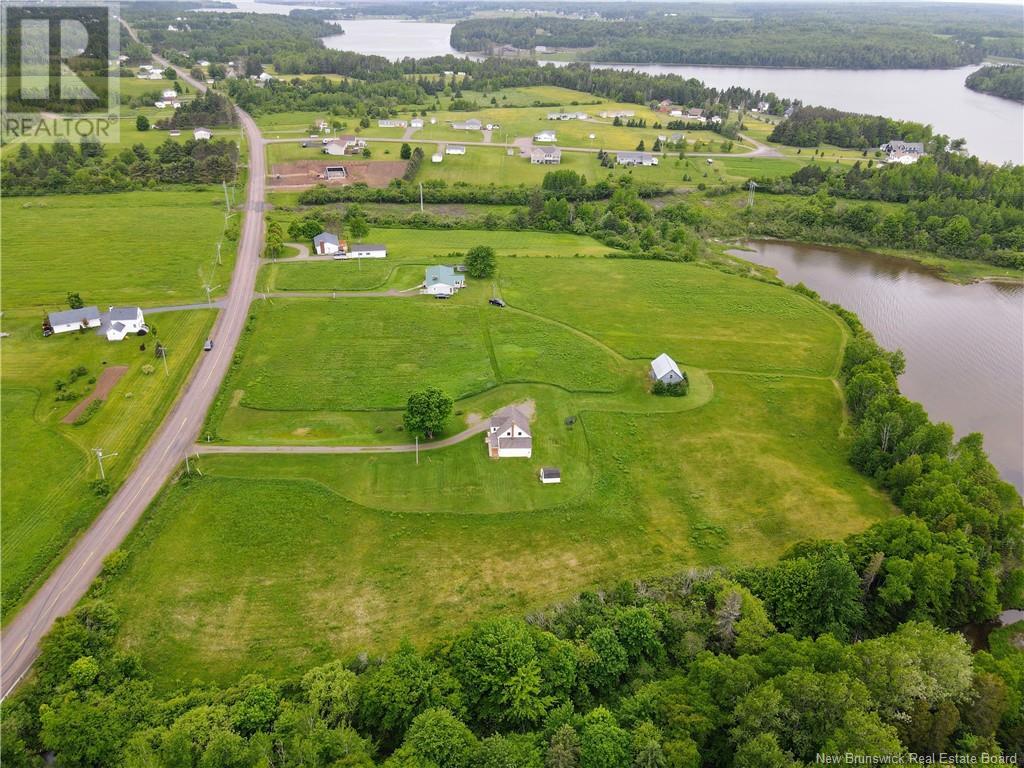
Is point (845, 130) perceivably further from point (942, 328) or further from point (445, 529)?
point (445, 529)

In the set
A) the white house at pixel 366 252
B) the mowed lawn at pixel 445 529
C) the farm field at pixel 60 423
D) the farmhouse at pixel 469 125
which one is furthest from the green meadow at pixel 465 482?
the farmhouse at pixel 469 125

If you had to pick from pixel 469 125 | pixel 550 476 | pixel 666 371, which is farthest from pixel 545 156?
pixel 550 476

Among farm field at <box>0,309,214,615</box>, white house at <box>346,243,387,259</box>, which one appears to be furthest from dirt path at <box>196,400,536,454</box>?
white house at <box>346,243,387,259</box>

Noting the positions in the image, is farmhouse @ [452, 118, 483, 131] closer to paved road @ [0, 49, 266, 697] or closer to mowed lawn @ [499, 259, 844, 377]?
mowed lawn @ [499, 259, 844, 377]

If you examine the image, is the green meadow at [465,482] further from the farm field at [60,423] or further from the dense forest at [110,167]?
the dense forest at [110,167]

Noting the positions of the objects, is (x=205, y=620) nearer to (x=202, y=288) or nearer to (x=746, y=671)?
(x=746, y=671)

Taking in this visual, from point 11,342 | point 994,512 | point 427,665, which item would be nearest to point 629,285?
point 994,512
